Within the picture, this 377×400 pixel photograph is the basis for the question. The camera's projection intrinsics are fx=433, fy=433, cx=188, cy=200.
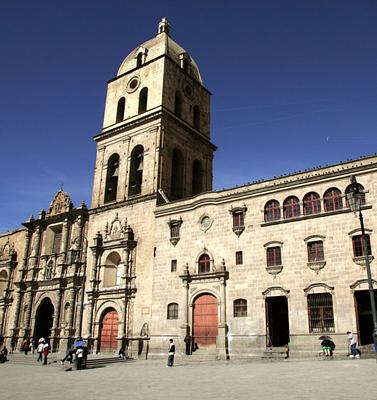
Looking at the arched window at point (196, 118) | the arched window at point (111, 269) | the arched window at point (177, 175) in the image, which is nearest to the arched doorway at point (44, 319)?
the arched window at point (111, 269)

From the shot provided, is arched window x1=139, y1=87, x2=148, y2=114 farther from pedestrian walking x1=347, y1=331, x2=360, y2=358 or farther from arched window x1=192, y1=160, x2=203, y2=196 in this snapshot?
pedestrian walking x1=347, y1=331, x2=360, y2=358

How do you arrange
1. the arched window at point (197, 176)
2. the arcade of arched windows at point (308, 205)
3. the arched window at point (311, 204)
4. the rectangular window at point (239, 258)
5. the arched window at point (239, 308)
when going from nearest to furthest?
the arcade of arched windows at point (308, 205), the arched window at point (311, 204), the arched window at point (239, 308), the rectangular window at point (239, 258), the arched window at point (197, 176)

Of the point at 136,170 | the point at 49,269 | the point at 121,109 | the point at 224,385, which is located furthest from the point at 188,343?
the point at 121,109

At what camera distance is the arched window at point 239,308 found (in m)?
28.6

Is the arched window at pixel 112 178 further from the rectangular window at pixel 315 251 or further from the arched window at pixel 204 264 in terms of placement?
the rectangular window at pixel 315 251

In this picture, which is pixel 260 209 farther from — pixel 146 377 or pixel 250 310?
pixel 146 377

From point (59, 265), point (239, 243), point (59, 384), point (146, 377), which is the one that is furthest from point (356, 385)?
point (59, 265)

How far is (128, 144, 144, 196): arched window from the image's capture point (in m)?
39.1

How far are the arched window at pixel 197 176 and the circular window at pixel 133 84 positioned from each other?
30.9 feet

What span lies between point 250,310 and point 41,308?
76.1ft

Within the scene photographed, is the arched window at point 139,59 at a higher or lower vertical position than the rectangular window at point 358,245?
higher

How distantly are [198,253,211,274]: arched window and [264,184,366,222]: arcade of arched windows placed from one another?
522 centimetres

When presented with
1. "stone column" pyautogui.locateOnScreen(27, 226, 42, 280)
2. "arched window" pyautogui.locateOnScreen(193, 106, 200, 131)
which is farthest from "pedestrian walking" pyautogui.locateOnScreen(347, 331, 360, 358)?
"stone column" pyautogui.locateOnScreen(27, 226, 42, 280)

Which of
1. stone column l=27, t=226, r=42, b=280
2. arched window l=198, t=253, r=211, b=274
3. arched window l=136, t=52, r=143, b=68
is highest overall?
arched window l=136, t=52, r=143, b=68
